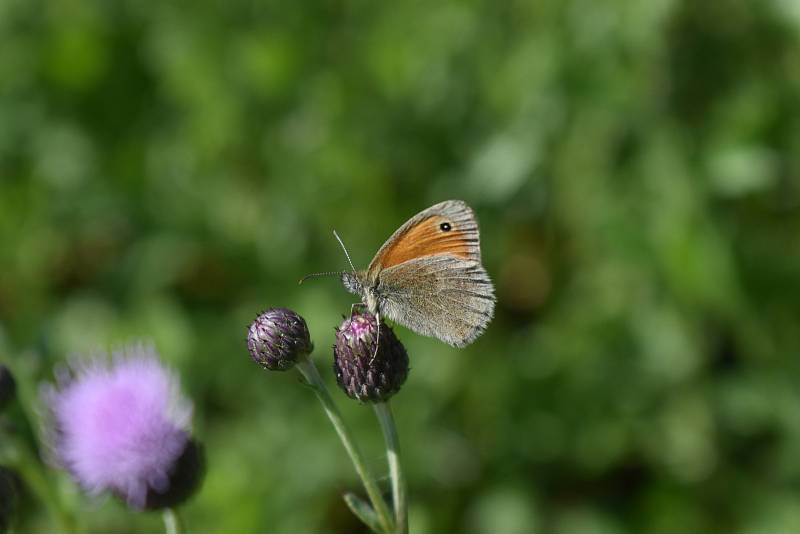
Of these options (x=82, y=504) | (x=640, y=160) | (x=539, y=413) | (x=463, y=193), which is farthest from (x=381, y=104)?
(x=82, y=504)

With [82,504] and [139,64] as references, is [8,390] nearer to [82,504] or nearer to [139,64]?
[82,504]

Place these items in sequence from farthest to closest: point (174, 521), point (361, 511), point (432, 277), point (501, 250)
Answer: point (501, 250) → point (432, 277) → point (174, 521) → point (361, 511)

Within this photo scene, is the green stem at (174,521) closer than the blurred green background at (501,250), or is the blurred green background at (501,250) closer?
the green stem at (174,521)

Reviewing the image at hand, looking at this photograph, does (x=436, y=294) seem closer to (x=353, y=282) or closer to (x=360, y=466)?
(x=353, y=282)

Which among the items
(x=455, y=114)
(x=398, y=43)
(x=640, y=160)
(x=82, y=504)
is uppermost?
(x=398, y=43)

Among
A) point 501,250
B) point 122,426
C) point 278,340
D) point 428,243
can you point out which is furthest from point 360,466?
point 501,250

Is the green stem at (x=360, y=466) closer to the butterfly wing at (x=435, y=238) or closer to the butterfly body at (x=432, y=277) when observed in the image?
the butterfly body at (x=432, y=277)

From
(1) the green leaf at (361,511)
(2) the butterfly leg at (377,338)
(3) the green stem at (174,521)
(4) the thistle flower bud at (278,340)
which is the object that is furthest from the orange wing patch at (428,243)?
(3) the green stem at (174,521)
